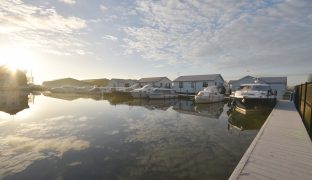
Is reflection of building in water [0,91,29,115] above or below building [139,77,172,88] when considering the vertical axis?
below

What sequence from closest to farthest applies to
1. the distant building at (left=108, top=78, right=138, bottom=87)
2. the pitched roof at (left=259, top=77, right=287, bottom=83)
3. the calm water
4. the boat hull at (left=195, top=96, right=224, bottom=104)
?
the calm water → the boat hull at (left=195, top=96, right=224, bottom=104) → the pitched roof at (left=259, top=77, right=287, bottom=83) → the distant building at (left=108, top=78, right=138, bottom=87)

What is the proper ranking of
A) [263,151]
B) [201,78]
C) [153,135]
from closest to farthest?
[263,151], [153,135], [201,78]

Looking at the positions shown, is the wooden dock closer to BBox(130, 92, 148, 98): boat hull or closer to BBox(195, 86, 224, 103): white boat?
BBox(195, 86, 224, 103): white boat

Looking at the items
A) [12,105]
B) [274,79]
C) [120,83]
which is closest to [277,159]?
[12,105]

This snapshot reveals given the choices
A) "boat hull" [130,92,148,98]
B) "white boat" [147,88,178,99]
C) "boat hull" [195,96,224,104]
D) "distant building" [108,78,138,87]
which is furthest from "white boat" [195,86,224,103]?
"distant building" [108,78,138,87]

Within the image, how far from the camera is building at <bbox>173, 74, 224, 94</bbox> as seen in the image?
4907cm

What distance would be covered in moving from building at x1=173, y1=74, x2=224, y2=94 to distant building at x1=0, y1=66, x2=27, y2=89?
185 ft

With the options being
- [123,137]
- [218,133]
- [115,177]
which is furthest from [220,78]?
[115,177]

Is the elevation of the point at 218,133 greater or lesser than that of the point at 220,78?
lesser

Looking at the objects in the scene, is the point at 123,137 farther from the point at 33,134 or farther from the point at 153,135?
the point at 33,134

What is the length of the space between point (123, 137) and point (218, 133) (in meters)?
6.19

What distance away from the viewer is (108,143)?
34.7ft

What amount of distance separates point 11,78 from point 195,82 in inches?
2537

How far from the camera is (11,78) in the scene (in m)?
69.9
